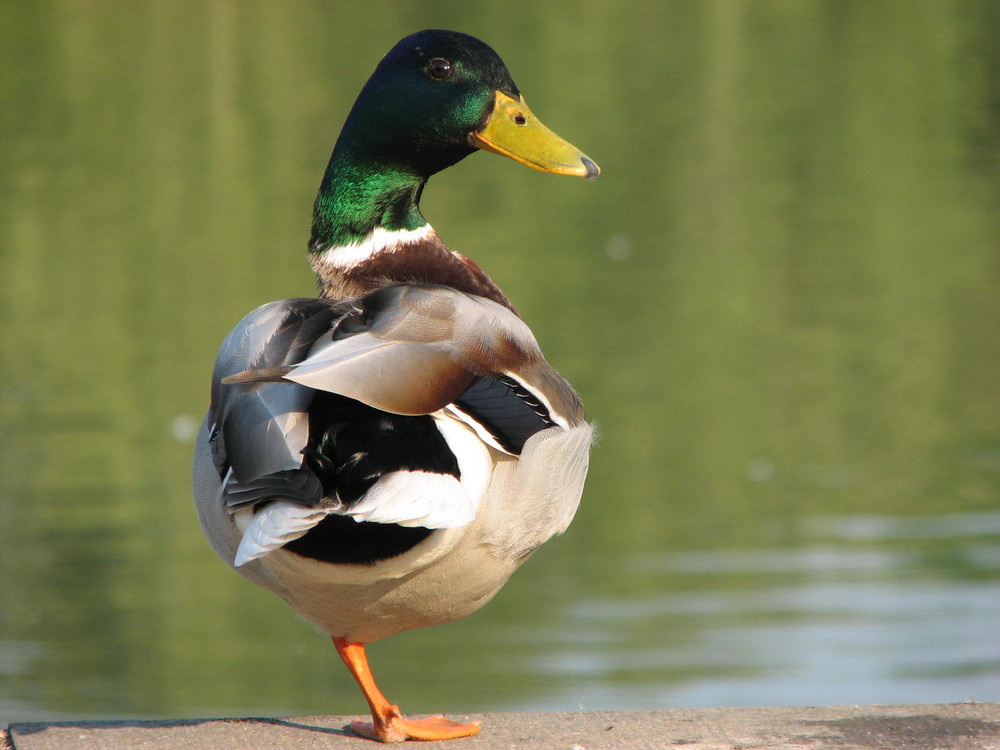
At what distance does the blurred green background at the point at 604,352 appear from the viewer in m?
5.82

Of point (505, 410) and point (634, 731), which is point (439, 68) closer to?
point (505, 410)

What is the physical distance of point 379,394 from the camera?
228 centimetres

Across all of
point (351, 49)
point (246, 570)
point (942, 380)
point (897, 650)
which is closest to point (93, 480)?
point (897, 650)

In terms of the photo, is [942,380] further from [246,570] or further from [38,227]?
[38,227]

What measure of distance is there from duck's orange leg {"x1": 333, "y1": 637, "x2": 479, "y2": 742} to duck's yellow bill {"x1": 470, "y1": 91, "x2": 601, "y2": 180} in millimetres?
1044

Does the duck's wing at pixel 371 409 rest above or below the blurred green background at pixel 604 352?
above

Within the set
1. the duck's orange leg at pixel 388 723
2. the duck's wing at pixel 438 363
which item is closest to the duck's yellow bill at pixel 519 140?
the duck's wing at pixel 438 363

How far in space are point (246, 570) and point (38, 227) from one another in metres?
10.3

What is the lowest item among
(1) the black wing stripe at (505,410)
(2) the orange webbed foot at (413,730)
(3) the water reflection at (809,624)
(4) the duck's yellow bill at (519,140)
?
(3) the water reflection at (809,624)

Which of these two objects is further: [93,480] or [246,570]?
[93,480]

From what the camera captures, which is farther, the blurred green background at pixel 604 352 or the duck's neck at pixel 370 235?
the blurred green background at pixel 604 352

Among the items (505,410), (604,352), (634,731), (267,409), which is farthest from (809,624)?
(267,409)

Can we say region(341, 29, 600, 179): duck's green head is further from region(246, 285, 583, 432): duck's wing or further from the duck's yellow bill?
region(246, 285, 583, 432): duck's wing

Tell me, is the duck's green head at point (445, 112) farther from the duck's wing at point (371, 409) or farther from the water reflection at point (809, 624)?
the water reflection at point (809, 624)
